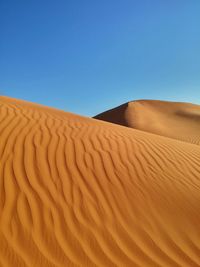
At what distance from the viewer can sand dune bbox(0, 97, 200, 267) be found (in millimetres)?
2490

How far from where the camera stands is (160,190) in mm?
3701

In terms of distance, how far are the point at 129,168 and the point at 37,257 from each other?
2282 mm

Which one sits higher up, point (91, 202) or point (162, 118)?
point (91, 202)

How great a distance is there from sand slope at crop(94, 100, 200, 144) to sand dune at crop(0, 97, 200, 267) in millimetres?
13796

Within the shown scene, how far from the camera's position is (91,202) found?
10.5 feet

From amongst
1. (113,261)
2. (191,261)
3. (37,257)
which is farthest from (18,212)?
(191,261)

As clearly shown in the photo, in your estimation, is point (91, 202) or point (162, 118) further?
point (162, 118)

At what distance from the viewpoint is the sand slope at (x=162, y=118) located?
19.2 meters

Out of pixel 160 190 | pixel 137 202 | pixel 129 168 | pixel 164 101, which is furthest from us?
pixel 164 101

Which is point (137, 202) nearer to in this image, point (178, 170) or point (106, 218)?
point (106, 218)

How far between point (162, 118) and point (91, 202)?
22.2 metres

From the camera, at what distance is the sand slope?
63.1 ft

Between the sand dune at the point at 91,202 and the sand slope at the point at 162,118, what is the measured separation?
13.8 m

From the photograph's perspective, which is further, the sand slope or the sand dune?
the sand slope
